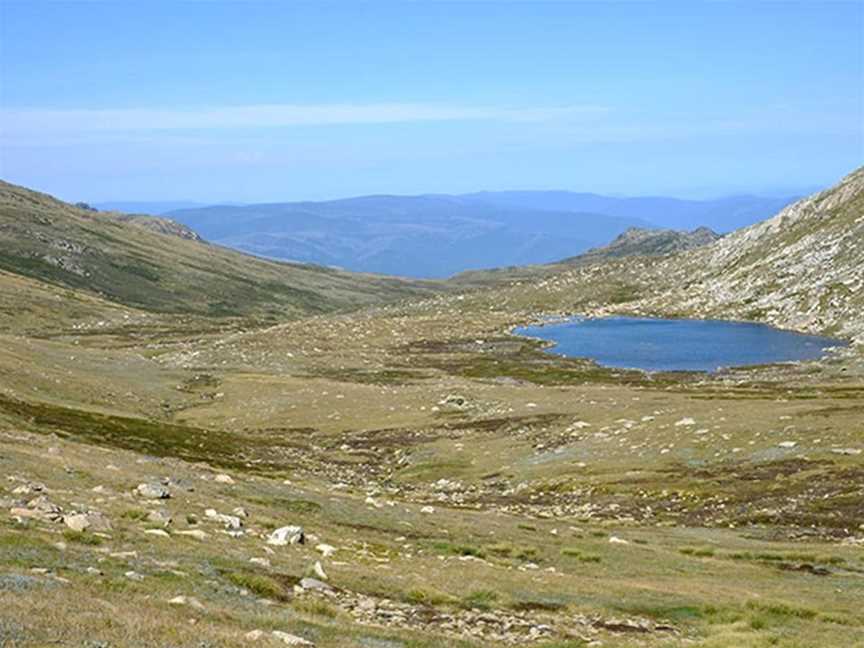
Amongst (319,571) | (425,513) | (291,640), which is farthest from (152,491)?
(291,640)

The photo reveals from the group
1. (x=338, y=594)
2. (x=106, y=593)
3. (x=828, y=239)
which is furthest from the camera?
(x=828, y=239)

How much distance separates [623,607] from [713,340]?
141m

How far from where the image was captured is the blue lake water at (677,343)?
13825 centimetres

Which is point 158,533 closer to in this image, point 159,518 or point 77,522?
point 159,518

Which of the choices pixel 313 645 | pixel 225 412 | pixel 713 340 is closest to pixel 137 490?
pixel 313 645

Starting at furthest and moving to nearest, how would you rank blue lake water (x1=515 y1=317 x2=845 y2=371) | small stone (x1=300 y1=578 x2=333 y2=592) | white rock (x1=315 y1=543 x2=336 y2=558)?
1. blue lake water (x1=515 y1=317 x2=845 y2=371)
2. white rock (x1=315 y1=543 x2=336 y2=558)
3. small stone (x1=300 y1=578 x2=333 y2=592)

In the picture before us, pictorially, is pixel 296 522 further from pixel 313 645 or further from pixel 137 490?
pixel 313 645

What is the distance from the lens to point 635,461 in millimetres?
59531

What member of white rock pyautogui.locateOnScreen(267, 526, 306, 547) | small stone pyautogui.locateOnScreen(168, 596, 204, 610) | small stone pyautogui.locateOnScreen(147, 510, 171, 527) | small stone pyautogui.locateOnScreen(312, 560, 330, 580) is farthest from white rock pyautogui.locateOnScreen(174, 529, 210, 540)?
small stone pyautogui.locateOnScreen(168, 596, 204, 610)

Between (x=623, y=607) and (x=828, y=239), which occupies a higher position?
(x=828, y=239)

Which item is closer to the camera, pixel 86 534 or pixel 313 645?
pixel 313 645

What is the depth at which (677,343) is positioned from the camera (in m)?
160

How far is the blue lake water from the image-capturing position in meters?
138

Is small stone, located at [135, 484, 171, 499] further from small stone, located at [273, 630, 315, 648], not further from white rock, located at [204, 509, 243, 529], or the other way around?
small stone, located at [273, 630, 315, 648]
